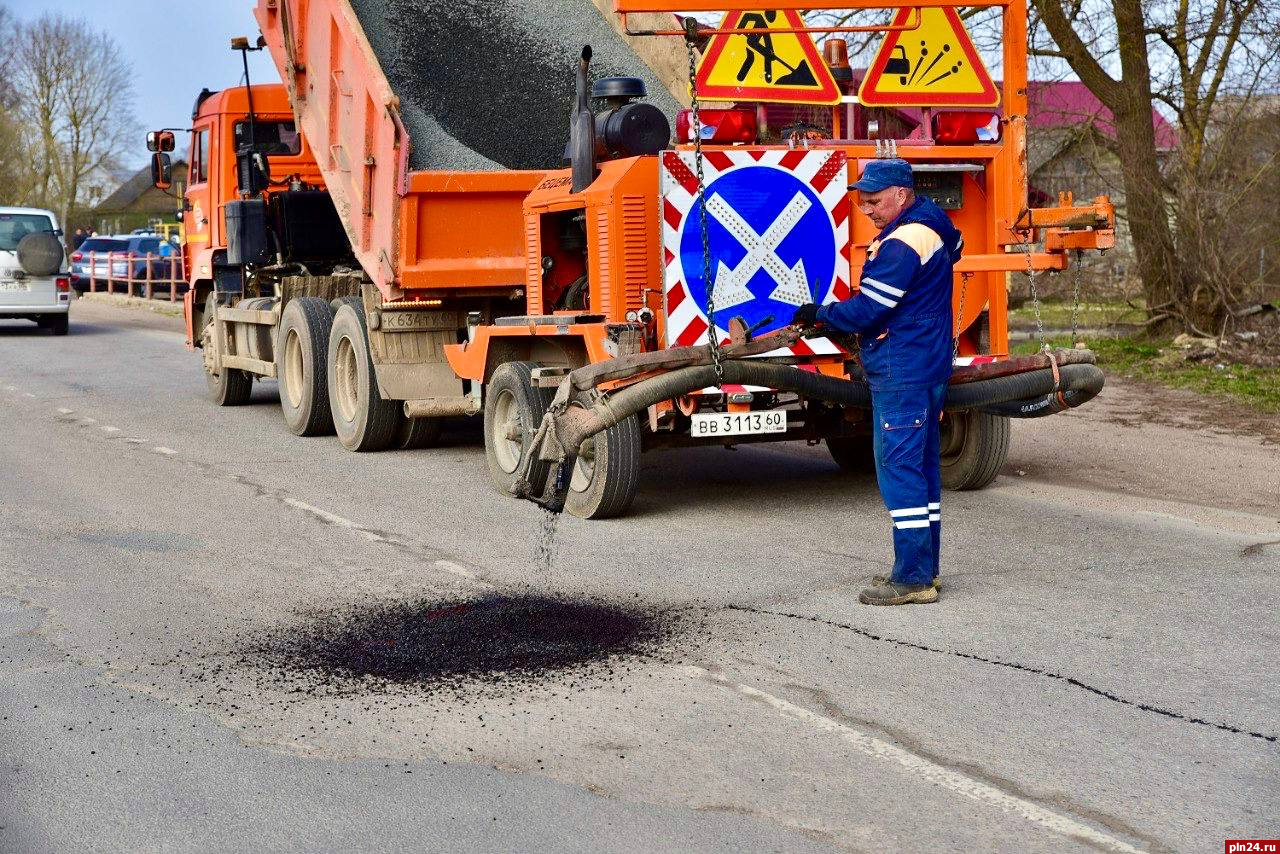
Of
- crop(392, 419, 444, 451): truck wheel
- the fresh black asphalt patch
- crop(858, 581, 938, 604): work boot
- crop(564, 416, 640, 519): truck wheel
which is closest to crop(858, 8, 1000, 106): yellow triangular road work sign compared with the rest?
crop(564, 416, 640, 519): truck wheel

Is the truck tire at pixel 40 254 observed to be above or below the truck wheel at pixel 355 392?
above

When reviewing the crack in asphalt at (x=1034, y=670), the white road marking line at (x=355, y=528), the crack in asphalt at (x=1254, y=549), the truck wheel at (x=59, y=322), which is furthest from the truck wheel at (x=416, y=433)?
the truck wheel at (x=59, y=322)

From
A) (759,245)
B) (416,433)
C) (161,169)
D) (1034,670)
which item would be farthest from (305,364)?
(1034,670)

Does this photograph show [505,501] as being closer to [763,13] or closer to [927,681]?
[763,13]

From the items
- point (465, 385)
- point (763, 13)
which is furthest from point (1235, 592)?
point (465, 385)

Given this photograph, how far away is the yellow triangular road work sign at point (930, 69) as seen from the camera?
847cm

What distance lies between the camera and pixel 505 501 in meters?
8.80

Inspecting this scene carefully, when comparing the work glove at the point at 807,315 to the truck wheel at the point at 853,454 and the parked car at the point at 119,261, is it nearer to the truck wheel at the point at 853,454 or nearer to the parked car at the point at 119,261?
the truck wheel at the point at 853,454

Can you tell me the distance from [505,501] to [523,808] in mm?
4954

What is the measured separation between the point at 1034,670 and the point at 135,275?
118 feet

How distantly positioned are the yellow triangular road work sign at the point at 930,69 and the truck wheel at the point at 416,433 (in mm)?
4454

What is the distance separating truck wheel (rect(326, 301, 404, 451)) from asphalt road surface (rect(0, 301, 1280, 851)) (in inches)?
63.0

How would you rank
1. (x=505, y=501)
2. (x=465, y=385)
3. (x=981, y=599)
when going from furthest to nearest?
(x=465, y=385)
(x=505, y=501)
(x=981, y=599)

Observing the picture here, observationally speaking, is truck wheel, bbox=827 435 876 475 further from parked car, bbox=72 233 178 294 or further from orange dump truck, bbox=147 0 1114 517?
parked car, bbox=72 233 178 294
